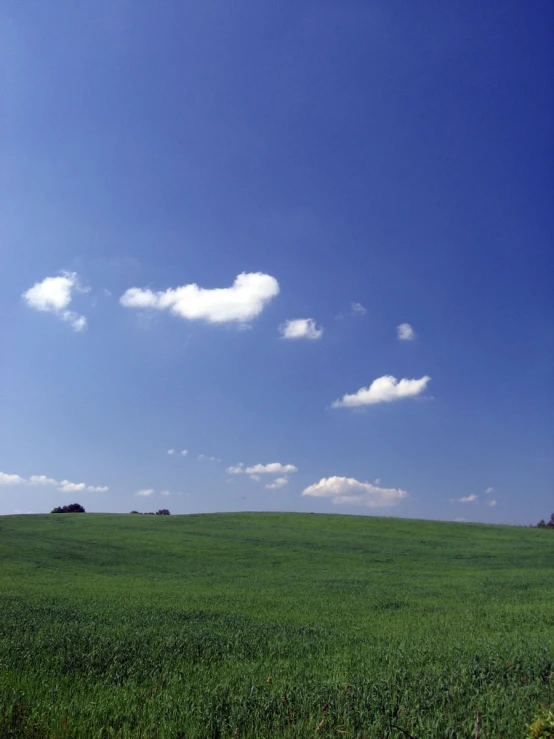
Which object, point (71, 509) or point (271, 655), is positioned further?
point (71, 509)

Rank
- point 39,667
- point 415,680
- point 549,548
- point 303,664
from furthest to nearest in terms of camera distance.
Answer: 1. point 549,548
2. point 303,664
3. point 39,667
4. point 415,680

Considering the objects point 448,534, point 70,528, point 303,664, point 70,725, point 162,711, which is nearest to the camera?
point 70,725

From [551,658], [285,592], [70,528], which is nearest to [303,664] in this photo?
[551,658]

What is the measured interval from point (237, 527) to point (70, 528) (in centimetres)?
1783

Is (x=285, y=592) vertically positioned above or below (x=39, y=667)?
below

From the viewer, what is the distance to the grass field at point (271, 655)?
615 centimetres

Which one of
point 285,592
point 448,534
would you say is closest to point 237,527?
point 448,534

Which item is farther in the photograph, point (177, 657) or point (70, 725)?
point (177, 657)

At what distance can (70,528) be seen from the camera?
55656 millimetres

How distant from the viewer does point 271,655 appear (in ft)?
31.5

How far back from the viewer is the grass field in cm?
615

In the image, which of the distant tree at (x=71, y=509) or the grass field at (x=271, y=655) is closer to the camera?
the grass field at (x=271, y=655)

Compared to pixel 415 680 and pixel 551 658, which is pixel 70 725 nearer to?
pixel 415 680

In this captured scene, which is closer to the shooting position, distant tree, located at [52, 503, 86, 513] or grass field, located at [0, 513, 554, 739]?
grass field, located at [0, 513, 554, 739]
